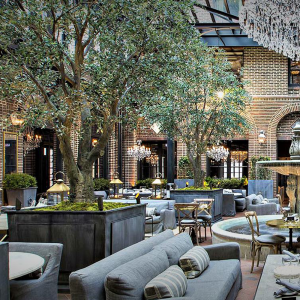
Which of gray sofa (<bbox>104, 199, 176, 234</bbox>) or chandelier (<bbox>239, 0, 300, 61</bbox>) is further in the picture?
gray sofa (<bbox>104, 199, 176, 234</bbox>)

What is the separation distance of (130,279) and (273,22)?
17.4ft

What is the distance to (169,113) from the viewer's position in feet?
43.9

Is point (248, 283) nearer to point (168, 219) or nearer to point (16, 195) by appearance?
point (168, 219)

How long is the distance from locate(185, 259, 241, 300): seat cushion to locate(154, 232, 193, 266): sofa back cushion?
0.28 metres

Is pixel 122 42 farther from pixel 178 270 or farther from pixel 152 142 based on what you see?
pixel 152 142

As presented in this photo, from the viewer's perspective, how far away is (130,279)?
3.53 m

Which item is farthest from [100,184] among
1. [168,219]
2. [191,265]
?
[191,265]

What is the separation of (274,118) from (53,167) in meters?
9.10

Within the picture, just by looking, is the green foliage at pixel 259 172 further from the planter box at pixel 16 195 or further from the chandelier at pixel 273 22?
the chandelier at pixel 273 22

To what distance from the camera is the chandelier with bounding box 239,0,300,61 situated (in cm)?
711

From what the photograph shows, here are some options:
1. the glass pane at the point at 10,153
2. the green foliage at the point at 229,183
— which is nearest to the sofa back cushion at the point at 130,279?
the glass pane at the point at 10,153

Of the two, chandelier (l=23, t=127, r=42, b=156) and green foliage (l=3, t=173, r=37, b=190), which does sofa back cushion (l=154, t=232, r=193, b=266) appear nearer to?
green foliage (l=3, t=173, r=37, b=190)

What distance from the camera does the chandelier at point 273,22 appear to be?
280 inches

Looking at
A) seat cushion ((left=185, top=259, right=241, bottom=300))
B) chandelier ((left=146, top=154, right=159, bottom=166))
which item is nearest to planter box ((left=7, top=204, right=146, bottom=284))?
seat cushion ((left=185, top=259, right=241, bottom=300))
